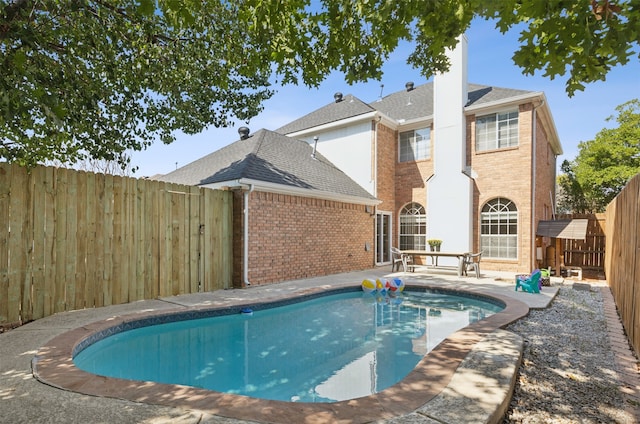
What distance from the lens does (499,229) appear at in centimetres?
1323

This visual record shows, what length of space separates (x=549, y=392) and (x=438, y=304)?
212 inches

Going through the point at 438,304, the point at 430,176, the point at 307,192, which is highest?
the point at 430,176

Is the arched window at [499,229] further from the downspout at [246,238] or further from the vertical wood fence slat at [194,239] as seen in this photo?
the vertical wood fence slat at [194,239]

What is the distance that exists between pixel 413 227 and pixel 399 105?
6556 millimetres

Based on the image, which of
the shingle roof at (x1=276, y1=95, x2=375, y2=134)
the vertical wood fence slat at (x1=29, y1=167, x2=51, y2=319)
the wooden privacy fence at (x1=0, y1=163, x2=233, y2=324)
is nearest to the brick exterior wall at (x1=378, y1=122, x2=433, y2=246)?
the shingle roof at (x1=276, y1=95, x2=375, y2=134)

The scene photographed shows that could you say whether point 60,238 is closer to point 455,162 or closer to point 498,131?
point 455,162

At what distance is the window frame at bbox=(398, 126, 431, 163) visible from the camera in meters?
15.3

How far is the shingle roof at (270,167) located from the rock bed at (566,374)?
734 cm

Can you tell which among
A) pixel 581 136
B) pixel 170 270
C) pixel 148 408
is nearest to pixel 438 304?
pixel 170 270

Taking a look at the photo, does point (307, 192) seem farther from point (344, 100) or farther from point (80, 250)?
point (344, 100)

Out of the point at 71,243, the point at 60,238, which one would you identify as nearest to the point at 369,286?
the point at 71,243

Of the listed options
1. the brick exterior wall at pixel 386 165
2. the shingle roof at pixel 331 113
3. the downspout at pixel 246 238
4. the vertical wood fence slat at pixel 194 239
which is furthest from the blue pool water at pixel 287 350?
the shingle roof at pixel 331 113

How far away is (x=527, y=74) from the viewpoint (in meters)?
2.74

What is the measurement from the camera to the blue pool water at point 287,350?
420 centimetres
